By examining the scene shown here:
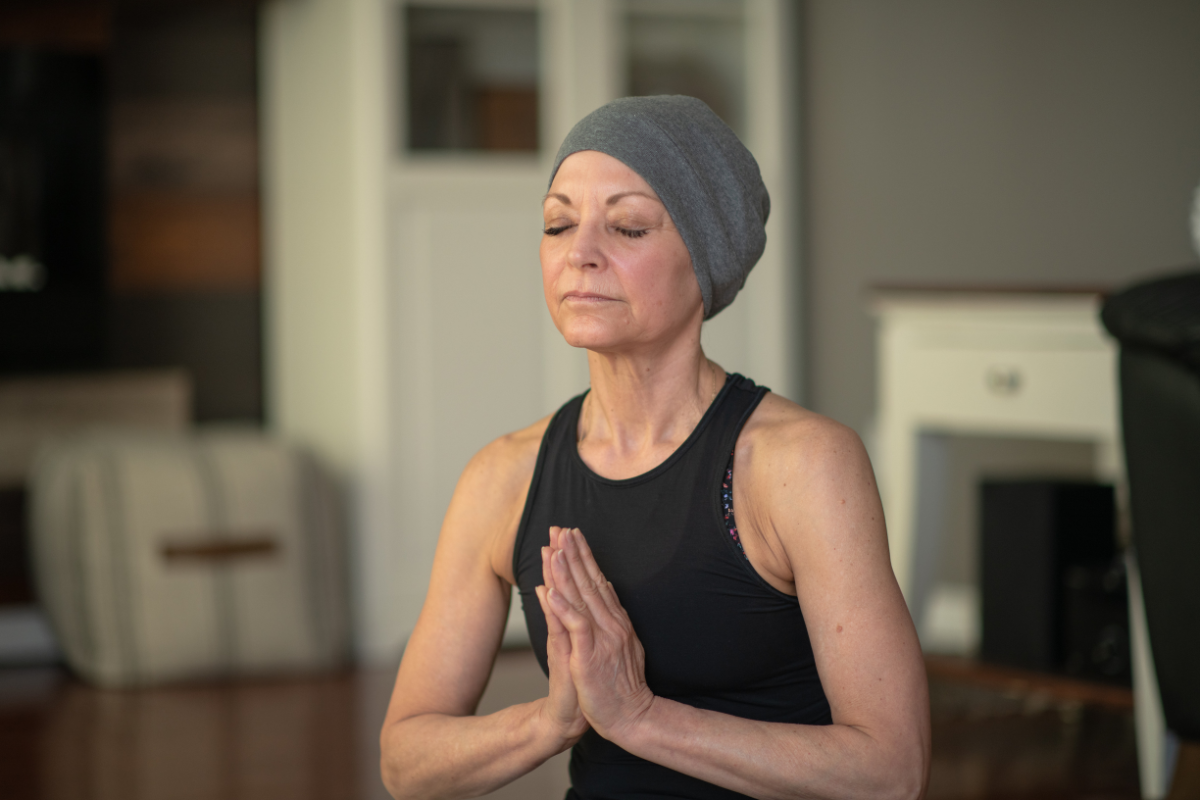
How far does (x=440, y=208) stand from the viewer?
355 cm

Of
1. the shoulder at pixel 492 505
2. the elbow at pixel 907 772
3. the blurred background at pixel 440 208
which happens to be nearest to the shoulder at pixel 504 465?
the shoulder at pixel 492 505

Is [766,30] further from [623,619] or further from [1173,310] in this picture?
[623,619]

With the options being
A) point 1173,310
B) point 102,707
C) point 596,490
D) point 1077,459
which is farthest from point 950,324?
point 102,707

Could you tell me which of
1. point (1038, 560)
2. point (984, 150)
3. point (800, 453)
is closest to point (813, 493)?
point (800, 453)

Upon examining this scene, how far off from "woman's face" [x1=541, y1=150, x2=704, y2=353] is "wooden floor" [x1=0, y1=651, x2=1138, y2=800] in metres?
1.49

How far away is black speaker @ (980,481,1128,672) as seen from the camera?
259 centimetres

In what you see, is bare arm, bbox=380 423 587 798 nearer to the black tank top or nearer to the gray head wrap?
the black tank top

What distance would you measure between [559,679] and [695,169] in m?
0.42

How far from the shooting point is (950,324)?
260cm

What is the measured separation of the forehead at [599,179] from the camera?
3.52 feet

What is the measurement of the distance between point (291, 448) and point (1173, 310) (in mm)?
2402

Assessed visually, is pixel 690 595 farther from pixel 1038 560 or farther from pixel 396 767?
pixel 1038 560

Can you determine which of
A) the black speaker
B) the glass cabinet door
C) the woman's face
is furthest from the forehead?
the glass cabinet door

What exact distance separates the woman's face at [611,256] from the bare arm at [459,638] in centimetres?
19
